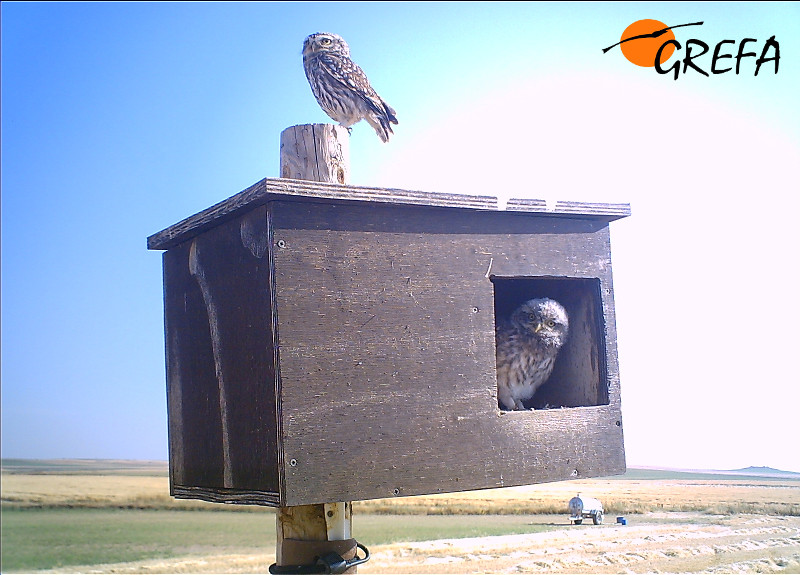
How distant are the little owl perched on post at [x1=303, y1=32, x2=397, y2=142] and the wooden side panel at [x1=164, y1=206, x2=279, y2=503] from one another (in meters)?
1.07

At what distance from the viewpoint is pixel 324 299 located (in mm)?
2174

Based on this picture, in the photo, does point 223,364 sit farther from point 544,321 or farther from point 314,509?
point 544,321

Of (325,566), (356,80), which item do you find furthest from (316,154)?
(325,566)

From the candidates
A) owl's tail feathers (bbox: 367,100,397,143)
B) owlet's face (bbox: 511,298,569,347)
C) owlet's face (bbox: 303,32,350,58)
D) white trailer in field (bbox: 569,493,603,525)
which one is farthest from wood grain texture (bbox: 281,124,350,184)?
white trailer in field (bbox: 569,493,603,525)

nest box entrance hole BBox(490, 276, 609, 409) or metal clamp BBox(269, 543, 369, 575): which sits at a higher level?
nest box entrance hole BBox(490, 276, 609, 409)

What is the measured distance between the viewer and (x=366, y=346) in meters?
2.23

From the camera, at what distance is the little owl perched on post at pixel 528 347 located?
2.81 meters

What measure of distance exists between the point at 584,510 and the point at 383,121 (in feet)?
8.10

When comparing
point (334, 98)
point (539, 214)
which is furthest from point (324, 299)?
point (334, 98)

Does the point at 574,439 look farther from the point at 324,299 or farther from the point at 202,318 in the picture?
the point at 202,318

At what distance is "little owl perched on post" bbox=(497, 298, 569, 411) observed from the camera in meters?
2.81

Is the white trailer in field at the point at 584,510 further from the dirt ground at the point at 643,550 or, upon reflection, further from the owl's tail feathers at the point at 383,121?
the owl's tail feathers at the point at 383,121

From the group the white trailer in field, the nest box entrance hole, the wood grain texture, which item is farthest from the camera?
the white trailer in field

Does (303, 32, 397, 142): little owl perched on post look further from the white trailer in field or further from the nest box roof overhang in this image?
the white trailer in field
